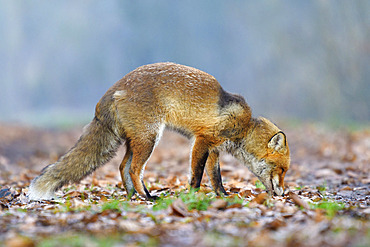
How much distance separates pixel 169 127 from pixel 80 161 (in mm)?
1449

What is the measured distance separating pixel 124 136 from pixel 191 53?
141 ft

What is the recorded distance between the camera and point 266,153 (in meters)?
6.17

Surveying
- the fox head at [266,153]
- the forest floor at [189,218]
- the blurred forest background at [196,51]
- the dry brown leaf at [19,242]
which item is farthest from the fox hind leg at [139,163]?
the blurred forest background at [196,51]

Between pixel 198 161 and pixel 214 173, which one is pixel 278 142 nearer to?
pixel 214 173

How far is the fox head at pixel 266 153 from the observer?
6.05 meters

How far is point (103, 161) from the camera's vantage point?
5.61 metres


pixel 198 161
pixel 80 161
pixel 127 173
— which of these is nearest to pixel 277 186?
pixel 198 161

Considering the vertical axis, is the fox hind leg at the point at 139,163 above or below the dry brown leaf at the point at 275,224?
above

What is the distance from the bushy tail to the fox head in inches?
84.0

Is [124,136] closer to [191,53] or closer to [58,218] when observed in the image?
[58,218]

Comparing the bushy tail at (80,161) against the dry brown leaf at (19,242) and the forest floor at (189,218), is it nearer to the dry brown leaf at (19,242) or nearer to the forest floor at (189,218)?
the forest floor at (189,218)

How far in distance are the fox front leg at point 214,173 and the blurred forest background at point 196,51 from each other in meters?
16.0

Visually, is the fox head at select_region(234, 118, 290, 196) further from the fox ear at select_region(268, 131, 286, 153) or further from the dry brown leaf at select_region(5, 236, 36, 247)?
the dry brown leaf at select_region(5, 236, 36, 247)

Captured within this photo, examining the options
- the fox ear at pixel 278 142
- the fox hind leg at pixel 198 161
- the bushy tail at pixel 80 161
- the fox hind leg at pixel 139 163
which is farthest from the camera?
the fox ear at pixel 278 142
